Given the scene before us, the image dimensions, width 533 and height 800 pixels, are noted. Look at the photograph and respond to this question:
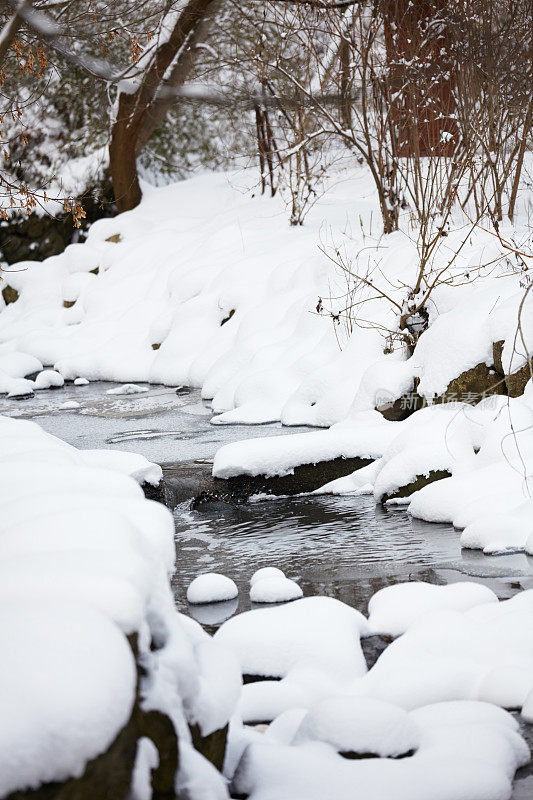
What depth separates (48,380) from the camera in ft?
36.6

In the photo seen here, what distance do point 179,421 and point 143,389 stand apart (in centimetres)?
239

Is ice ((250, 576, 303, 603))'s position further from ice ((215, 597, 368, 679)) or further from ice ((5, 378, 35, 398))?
ice ((5, 378, 35, 398))

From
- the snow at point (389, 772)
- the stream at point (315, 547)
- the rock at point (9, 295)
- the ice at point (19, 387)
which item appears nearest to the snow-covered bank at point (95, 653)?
the snow at point (389, 772)

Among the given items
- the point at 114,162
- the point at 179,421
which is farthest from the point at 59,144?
the point at 179,421

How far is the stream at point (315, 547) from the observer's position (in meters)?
4.02

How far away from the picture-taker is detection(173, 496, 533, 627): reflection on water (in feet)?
13.4

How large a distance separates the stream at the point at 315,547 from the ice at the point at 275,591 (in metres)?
0.06

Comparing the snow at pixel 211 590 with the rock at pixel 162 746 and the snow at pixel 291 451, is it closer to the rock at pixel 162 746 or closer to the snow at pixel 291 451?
the snow at pixel 291 451

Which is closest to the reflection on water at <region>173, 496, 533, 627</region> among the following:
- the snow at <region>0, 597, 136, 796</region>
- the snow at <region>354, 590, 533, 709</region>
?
the snow at <region>354, 590, 533, 709</region>

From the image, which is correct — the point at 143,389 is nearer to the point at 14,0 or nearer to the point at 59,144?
the point at 14,0

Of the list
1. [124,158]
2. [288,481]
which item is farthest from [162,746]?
[124,158]

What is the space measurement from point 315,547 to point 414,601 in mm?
1165

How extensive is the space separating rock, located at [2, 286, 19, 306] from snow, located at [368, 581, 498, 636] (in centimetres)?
1234

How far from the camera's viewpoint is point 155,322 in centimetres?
1177
